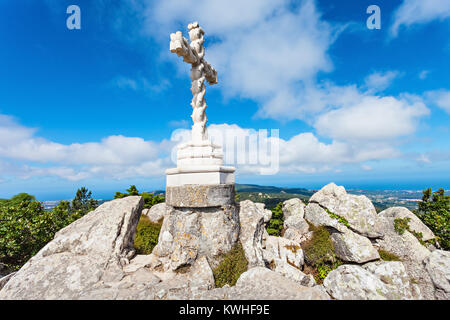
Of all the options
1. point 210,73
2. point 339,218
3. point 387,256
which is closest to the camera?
point 387,256

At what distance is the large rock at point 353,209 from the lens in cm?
748

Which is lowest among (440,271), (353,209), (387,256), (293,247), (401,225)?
(387,256)

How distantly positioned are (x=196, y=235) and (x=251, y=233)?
1.87m

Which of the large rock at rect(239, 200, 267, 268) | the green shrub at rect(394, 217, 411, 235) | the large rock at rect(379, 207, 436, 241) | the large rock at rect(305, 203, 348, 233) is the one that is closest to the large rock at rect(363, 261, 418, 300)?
the large rock at rect(305, 203, 348, 233)

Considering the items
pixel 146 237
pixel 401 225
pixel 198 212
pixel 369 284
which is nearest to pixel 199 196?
pixel 198 212

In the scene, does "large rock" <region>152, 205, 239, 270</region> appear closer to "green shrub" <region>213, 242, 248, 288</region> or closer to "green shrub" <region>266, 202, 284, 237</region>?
"green shrub" <region>213, 242, 248, 288</region>

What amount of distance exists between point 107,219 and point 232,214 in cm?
393

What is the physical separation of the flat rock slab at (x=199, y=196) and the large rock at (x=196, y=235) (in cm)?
24

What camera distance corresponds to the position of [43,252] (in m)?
5.42

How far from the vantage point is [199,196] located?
5844mm

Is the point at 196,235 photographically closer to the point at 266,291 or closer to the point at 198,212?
the point at 198,212

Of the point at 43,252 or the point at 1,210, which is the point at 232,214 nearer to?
the point at 43,252

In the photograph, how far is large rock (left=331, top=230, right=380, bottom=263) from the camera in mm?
6866
